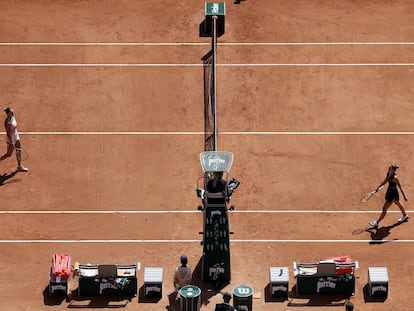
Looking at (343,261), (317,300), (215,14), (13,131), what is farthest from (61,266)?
(215,14)

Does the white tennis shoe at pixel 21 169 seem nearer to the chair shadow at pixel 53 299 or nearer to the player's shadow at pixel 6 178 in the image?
the player's shadow at pixel 6 178

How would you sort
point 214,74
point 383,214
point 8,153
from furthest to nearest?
1. point 214,74
2. point 8,153
3. point 383,214

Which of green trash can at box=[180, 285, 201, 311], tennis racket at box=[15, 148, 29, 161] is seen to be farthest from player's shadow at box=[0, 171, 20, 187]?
green trash can at box=[180, 285, 201, 311]

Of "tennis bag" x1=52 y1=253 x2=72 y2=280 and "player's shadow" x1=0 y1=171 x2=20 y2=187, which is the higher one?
"player's shadow" x1=0 y1=171 x2=20 y2=187

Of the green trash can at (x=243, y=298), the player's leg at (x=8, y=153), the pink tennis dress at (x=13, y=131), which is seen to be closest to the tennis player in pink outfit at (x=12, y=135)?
the pink tennis dress at (x=13, y=131)

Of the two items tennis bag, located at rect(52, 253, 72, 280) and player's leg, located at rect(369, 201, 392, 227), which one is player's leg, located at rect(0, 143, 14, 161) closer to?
tennis bag, located at rect(52, 253, 72, 280)

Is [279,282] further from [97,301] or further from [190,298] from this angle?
[97,301]
